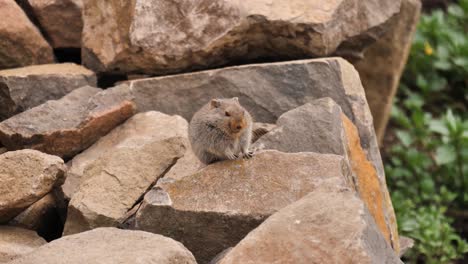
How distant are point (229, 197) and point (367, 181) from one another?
1.38 metres

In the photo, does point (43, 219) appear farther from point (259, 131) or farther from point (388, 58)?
point (388, 58)

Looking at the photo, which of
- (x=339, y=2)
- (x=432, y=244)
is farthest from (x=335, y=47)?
(x=432, y=244)

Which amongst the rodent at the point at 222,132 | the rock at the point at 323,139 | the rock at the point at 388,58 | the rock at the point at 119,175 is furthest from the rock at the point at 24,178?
the rock at the point at 388,58

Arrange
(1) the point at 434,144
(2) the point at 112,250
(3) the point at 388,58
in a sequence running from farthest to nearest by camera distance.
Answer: (1) the point at 434,144
(3) the point at 388,58
(2) the point at 112,250

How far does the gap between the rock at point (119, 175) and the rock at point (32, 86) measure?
0.82m

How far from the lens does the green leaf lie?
8.44m

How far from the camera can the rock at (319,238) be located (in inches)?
157

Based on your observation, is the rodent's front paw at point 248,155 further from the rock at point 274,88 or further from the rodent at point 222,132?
the rock at point 274,88

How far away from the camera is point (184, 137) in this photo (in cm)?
602

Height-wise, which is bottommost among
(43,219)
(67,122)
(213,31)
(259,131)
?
(43,219)

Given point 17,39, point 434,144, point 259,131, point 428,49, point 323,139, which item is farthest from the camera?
point 428,49

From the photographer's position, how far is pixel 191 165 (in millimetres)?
5992

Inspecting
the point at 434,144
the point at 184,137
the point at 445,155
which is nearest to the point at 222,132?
the point at 184,137

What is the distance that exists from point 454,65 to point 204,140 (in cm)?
561
